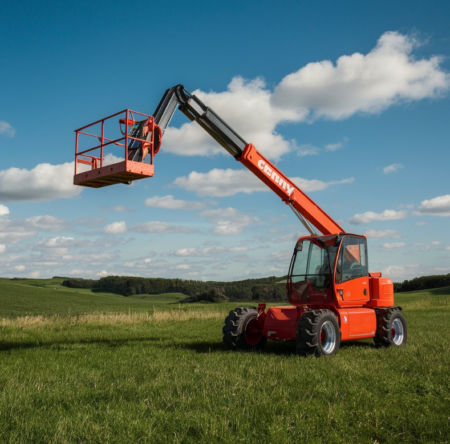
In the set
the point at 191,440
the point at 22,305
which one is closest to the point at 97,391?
the point at 191,440

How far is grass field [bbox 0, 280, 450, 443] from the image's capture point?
571 centimetres

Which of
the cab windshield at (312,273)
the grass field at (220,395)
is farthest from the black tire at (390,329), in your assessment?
the cab windshield at (312,273)

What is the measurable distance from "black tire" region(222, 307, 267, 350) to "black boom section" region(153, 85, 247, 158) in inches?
166

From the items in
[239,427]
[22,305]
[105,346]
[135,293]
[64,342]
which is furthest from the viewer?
[135,293]

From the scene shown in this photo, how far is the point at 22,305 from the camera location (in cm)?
4294

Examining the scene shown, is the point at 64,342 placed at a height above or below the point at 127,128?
below

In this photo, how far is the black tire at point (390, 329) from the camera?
1278cm

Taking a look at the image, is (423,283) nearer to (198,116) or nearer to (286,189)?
(286,189)

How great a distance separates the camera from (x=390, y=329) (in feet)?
42.1

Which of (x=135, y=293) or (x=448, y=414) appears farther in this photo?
(x=135, y=293)

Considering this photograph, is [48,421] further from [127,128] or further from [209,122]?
→ [209,122]

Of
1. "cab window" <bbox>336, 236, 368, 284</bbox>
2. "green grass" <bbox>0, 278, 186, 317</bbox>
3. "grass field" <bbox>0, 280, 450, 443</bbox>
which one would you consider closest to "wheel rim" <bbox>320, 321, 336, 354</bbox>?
"grass field" <bbox>0, 280, 450, 443</bbox>

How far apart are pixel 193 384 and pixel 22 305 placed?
39710 mm

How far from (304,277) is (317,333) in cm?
221
